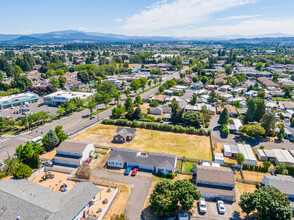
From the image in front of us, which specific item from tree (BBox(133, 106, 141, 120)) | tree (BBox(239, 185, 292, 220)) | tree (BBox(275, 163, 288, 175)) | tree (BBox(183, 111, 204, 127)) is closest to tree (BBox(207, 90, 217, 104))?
tree (BBox(183, 111, 204, 127))

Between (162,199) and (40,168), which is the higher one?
(162,199)

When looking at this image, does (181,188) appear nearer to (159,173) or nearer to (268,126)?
(159,173)

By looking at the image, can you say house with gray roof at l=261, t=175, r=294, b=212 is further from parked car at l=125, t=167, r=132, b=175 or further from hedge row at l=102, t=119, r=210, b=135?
parked car at l=125, t=167, r=132, b=175

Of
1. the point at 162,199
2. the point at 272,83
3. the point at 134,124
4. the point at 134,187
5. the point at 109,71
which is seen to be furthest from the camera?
the point at 109,71

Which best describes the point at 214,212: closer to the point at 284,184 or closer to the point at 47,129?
the point at 284,184

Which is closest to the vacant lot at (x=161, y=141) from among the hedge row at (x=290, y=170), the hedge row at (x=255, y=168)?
the hedge row at (x=255, y=168)

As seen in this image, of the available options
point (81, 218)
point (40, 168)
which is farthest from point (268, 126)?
point (40, 168)
